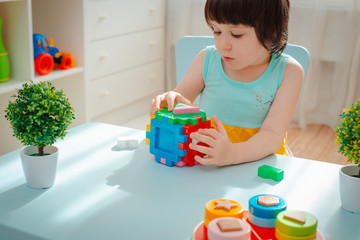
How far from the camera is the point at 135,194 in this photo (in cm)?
81

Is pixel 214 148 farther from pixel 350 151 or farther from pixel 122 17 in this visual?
pixel 122 17

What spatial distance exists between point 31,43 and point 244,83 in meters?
1.16

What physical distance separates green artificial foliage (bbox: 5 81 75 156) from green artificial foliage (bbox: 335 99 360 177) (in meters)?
0.48

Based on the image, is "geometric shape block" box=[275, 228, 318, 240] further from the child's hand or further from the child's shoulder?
the child's shoulder

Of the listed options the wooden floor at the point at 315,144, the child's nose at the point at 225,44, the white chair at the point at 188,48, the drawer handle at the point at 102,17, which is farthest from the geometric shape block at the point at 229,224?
the drawer handle at the point at 102,17

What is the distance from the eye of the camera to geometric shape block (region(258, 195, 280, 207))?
69 cm

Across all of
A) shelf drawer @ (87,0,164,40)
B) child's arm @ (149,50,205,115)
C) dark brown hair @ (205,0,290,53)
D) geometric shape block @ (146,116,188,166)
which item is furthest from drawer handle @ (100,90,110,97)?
geometric shape block @ (146,116,188,166)

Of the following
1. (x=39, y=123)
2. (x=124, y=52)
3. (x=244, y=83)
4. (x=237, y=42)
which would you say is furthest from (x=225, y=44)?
(x=124, y=52)

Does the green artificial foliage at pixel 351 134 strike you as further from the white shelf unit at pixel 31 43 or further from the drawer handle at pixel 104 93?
the drawer handle at pixel 104 93

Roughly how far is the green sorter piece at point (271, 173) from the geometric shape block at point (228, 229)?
0.28 m

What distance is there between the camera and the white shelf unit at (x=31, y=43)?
2.04 m

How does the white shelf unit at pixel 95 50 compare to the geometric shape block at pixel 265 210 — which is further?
the white shelf unit at pixel 95 50

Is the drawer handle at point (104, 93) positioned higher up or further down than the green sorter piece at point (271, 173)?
further down

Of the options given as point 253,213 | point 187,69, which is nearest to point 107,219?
point 253,213
